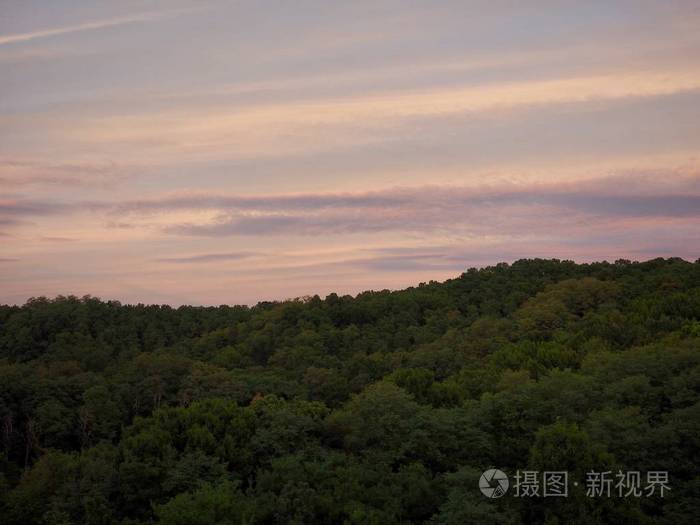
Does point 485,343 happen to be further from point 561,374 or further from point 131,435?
point 131,435

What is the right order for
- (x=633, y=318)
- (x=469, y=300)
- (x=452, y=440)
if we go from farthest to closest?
(x=469, y=300) → (x=633, y=318) → (x=452, y=440)

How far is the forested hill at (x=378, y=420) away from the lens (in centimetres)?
3306

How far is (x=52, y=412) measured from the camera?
194 ft

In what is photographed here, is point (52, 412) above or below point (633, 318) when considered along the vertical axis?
below

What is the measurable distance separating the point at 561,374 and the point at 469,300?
52.9 meters

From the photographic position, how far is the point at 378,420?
41.7m

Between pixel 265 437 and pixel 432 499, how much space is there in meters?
11.5

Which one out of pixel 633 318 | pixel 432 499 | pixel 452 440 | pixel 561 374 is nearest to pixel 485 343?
pixel 633 318

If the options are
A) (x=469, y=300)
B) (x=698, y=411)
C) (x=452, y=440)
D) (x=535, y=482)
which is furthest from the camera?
(x=469, y=300)

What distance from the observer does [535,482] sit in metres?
32.2

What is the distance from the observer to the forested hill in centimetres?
3306

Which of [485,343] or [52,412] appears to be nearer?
[52,412]

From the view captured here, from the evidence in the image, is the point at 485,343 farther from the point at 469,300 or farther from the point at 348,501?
the point at 348,501

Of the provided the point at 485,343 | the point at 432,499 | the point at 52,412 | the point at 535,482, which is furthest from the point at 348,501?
the point at 485,343
